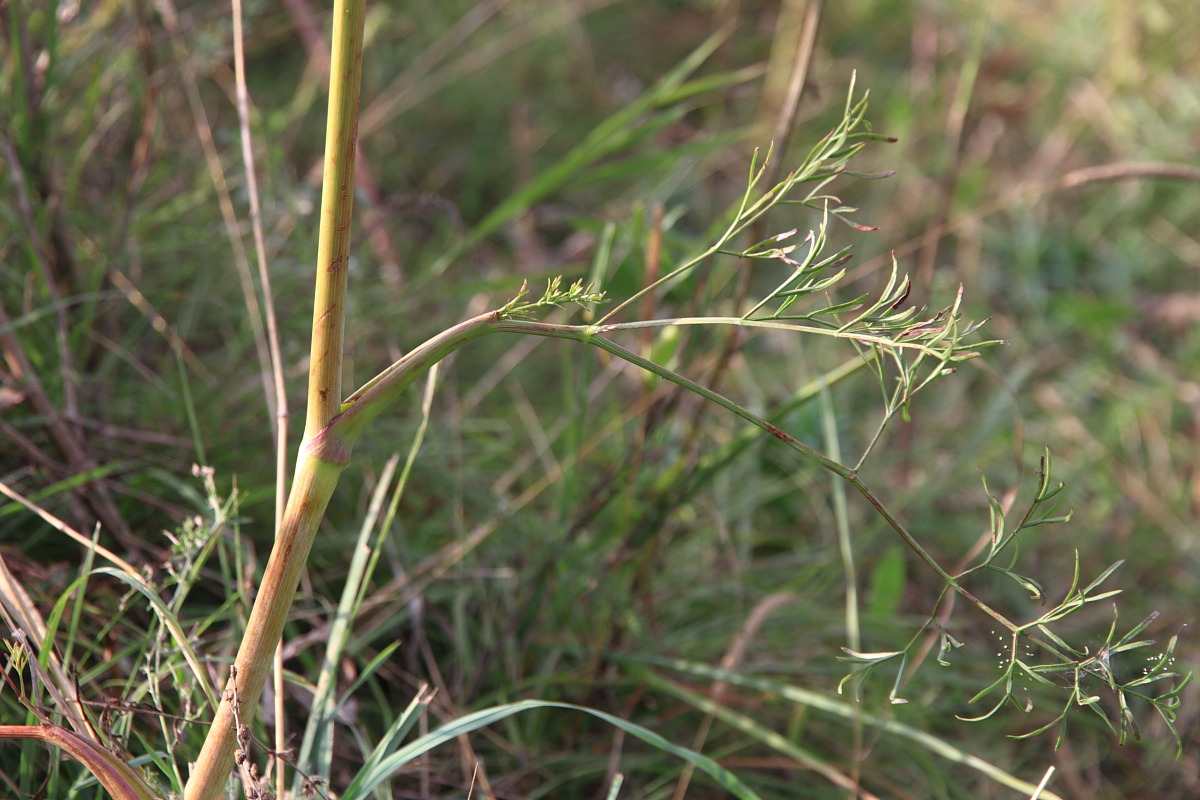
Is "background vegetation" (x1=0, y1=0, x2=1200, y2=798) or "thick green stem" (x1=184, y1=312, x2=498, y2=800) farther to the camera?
"background vegetation" (x1=0, y1=0, x2=1200, y2=798)

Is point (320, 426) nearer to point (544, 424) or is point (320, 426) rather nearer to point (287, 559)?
point (287, 559)

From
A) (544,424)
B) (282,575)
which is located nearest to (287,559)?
(282,575)

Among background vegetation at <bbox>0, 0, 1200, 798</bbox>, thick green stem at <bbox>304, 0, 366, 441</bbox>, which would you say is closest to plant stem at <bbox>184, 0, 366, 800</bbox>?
thick green stem at <bbox>304, 0, 366, 441</bbox>

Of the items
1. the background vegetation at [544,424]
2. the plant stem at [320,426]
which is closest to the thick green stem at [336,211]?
the plant stem at [320,426]

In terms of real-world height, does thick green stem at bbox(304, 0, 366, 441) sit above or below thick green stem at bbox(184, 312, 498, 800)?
above

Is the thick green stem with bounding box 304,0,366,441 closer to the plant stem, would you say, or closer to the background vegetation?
the plant stem

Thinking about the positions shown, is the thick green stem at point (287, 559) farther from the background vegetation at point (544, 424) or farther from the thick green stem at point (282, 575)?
the background vegetation at point (544, 424)

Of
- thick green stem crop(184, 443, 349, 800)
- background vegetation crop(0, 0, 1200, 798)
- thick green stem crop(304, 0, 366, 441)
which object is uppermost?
thick green stem crop(304, 0, 366, 441)

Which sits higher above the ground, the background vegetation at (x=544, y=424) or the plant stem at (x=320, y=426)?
the plant stem at (x=320, y=426)

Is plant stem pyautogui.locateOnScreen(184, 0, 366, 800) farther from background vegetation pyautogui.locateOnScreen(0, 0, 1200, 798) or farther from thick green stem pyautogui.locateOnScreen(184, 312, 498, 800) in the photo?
background vegetation pyautogui.locateOnScreen(0, 0, 1200, 798)
